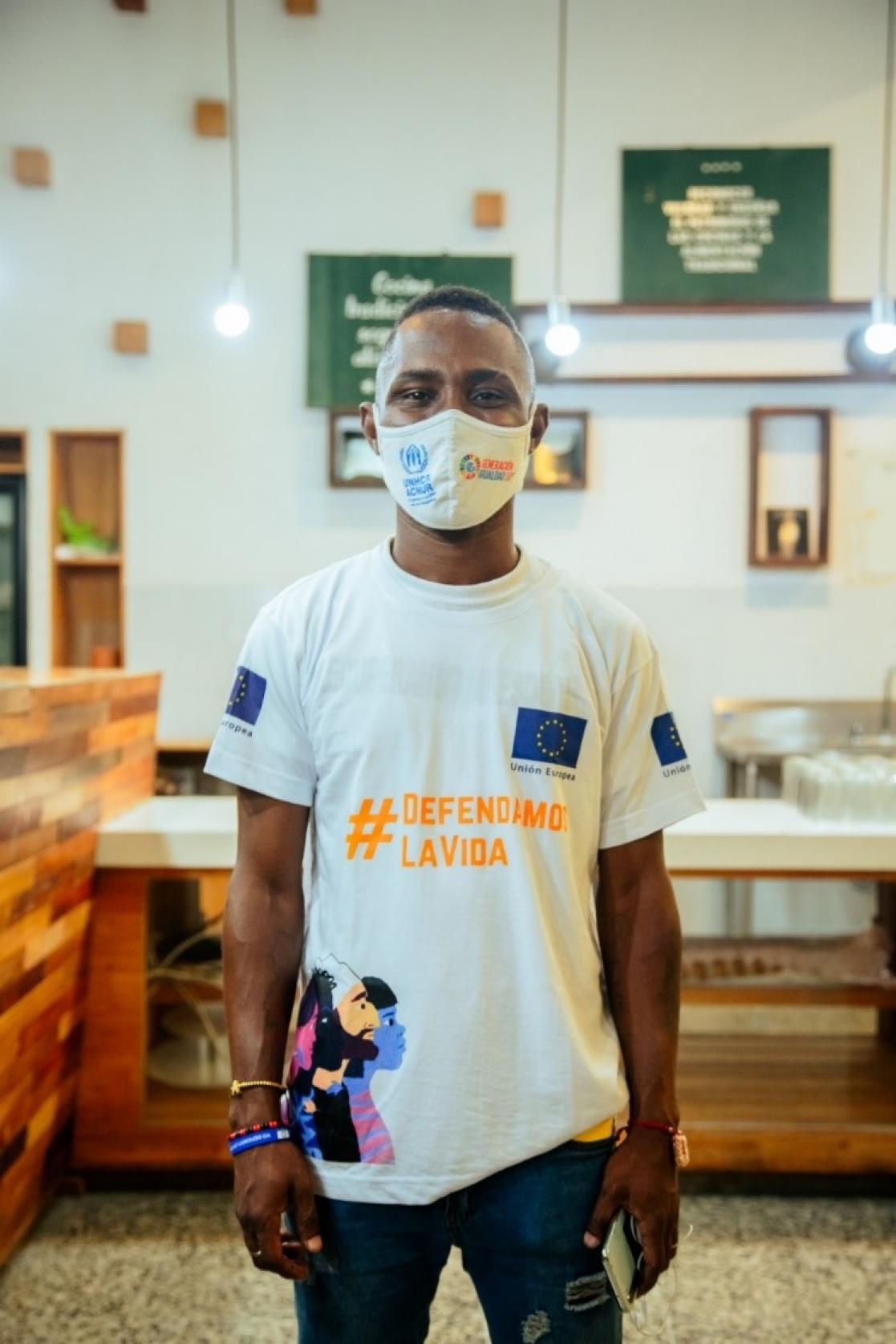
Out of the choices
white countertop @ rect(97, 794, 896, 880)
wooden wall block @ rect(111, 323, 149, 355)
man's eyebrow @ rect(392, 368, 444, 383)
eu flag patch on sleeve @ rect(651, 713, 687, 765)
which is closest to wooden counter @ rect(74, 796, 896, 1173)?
white countertop @ rect(97, 794, 896, 880)

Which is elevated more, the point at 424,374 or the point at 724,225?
the point at 724,225

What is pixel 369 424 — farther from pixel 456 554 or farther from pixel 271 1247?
pixel 271 1247

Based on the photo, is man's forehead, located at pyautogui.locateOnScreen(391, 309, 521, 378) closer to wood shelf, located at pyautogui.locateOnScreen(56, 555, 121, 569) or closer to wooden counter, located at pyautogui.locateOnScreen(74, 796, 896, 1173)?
wooden counter, located at pyautogui.locateOnScreen(74, 796, 896, 1173)

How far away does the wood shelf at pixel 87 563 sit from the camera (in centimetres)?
454

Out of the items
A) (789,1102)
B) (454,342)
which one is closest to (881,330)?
(789,1102)

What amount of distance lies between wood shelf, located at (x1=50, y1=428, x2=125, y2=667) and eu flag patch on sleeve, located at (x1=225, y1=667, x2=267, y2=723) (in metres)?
3.58

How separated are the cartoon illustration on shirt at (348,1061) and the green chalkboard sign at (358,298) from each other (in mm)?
3662

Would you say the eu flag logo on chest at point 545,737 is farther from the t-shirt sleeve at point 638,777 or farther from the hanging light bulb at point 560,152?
the hanging light bulb at point 560,152

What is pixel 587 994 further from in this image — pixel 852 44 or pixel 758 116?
pixel 852 44

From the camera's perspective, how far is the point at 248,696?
1127 mm

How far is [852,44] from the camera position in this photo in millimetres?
4391

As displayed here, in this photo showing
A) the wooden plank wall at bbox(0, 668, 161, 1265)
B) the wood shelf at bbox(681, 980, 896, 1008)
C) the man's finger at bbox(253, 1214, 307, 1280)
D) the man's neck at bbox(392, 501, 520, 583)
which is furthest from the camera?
the wood shelf at bbox(681, 980, 896, 1008)

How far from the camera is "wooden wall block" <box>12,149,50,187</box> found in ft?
14.4

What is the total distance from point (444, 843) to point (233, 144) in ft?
13.6
